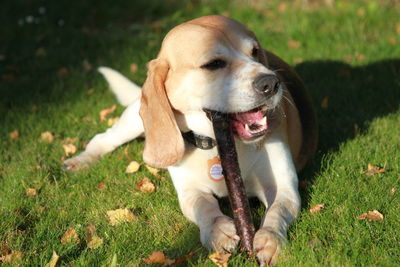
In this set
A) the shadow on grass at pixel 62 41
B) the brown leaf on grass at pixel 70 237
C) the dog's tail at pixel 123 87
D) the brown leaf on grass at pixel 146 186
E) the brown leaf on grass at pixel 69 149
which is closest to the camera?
the brown leaf on grass at pixel 70 237

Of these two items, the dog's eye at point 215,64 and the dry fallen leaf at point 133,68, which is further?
the dry fallen leaf at point 133,68

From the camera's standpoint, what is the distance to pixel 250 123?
10.9ft

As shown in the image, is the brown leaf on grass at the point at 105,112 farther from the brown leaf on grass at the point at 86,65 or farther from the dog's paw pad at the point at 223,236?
the dog's paw pad at the point at 223,236

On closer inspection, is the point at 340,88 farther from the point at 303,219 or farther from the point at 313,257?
the point at 313,257

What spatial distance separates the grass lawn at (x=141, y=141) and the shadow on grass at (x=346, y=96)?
0.02 meters

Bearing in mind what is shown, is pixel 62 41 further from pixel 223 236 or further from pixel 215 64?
pixel 223 236

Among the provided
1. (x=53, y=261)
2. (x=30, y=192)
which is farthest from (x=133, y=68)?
(x=53, y=261)

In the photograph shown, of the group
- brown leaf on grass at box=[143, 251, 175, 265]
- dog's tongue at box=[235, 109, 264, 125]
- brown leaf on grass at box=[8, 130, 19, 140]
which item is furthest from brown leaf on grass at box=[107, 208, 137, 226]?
brown leaf on grass at box=[8, 130, 19, 140]

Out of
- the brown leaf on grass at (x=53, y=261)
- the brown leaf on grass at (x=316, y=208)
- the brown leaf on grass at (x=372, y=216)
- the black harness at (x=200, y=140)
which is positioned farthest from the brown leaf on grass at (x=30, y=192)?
the brown leaf on grass at (x=372, y=216)

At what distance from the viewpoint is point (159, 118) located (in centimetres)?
335

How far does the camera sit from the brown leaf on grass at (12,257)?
3197 millimetres

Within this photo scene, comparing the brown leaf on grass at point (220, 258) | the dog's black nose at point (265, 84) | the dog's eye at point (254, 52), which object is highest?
the dog's black nose at point (265, 84)

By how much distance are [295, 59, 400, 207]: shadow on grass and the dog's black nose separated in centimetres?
102

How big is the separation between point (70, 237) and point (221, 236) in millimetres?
929
